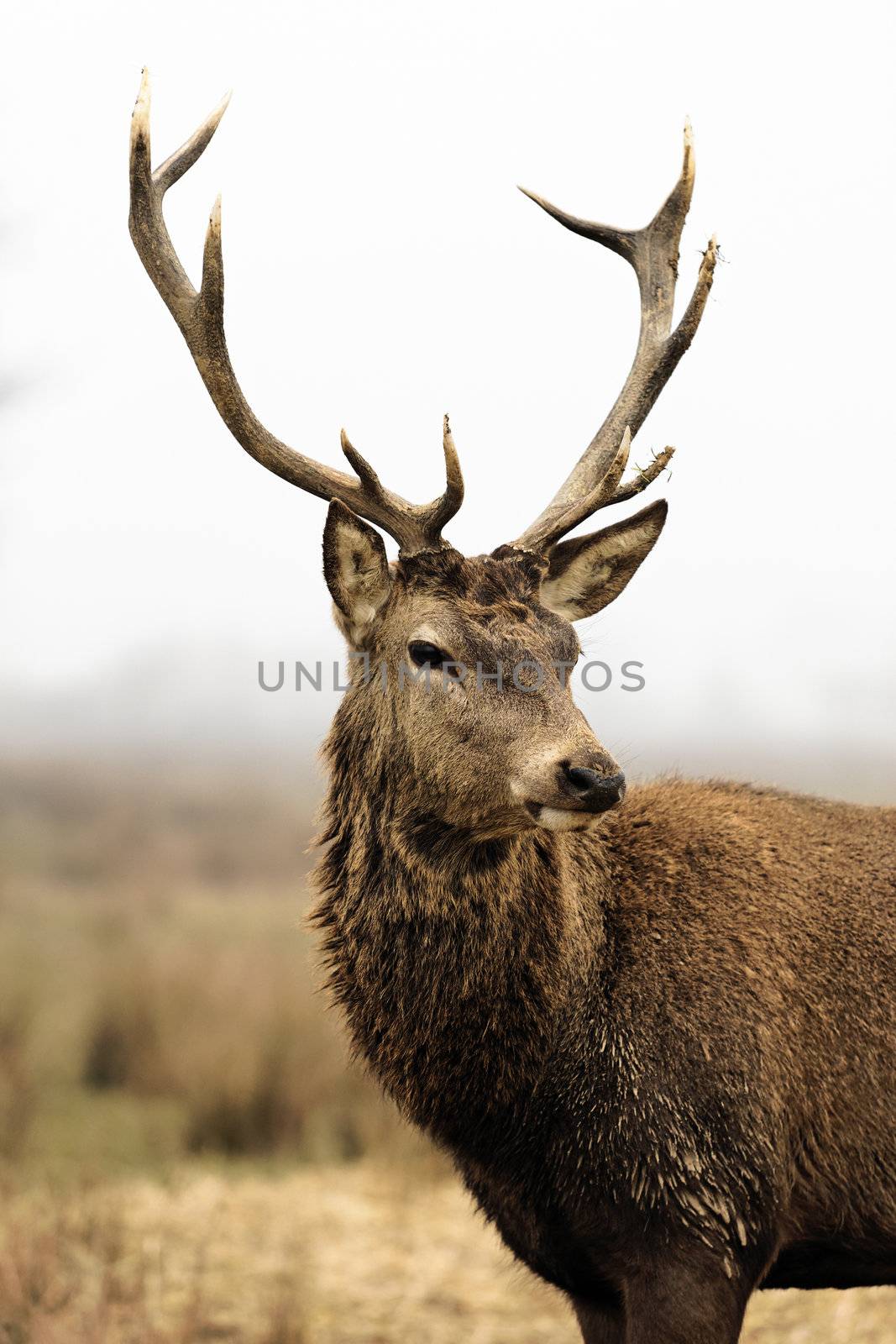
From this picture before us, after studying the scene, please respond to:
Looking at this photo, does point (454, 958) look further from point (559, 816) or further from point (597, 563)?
point (597, 563)

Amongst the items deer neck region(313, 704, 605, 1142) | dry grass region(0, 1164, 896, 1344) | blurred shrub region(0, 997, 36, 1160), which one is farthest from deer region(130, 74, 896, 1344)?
blurred shrub region(0, 997, 36, 1160)

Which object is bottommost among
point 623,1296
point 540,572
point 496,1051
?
point 623,1296

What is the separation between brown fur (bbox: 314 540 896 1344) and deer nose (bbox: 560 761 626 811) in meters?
0.14

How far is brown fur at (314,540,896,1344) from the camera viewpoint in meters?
4.00

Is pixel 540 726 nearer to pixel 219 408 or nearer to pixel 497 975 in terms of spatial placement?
pixel 497 975

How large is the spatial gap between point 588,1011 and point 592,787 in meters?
0.89

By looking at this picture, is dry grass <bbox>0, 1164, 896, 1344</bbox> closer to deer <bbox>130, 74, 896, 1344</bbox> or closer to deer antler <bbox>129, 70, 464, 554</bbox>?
deer <bbox>130, 74, 896, 1344</bbox>

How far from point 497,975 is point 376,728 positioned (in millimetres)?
877

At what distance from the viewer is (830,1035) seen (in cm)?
434

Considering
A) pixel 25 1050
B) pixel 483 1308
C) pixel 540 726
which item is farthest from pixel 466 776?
pixel 25 1050

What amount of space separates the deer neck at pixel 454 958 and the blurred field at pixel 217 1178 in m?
0.31

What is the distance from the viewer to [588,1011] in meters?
4.19

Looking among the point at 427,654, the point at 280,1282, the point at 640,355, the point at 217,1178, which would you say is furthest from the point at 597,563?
the point at 217,1178

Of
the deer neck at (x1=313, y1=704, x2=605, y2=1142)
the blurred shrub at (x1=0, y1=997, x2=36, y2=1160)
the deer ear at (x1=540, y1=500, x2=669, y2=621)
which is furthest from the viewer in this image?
the blurred shrub at (x1=0, y1=997, x2=36, y2=1160)
